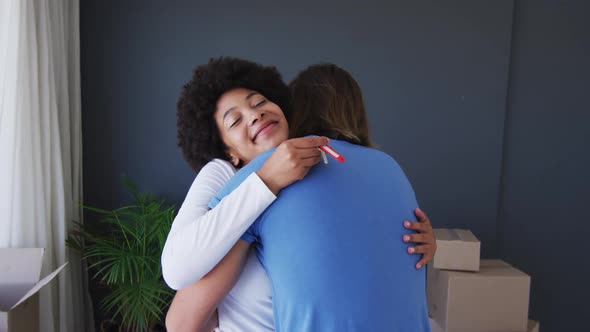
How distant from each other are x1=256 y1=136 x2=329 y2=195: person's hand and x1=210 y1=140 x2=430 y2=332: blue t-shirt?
0.02m

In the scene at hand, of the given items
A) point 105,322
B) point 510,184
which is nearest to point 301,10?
point 510,184

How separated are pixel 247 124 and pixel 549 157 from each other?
2.39 meters

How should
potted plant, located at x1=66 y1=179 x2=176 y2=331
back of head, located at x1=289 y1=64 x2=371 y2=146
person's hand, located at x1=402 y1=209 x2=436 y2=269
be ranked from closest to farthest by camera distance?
1. person's hand, located at x1=402 y1=209 x2=436 y2=269
2. back of head, located at x1=289 y1=64 x2=371 y2=146
3. potted plant, located at x1=66 y1=179 x2=176 y2=331

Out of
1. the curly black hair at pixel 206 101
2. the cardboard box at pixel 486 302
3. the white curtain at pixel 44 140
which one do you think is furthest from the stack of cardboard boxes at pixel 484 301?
the white curtain at pixel 44 140

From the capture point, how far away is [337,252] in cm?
72

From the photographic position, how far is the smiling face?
1084 mm

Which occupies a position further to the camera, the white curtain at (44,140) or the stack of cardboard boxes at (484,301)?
the stack of cardboard boxes at (484,301)

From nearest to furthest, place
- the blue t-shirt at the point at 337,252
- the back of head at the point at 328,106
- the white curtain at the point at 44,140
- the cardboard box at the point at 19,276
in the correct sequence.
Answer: the blue t-shirt at the point at 337,252 → the back of head at the point at 328,106 → the cardboard box at the point at 19,276 → the white curtain at the point at 44,140

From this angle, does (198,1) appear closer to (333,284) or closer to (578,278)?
(333,284)

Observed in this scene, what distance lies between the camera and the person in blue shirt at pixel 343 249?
0.71 m

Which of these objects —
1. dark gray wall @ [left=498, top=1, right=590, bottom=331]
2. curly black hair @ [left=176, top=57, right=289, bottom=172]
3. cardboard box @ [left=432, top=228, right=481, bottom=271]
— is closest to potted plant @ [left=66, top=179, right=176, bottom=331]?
curly black hair @ [left=176, top=57, right=289, bottom=172]

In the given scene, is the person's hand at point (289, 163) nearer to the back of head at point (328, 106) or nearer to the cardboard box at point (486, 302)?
the back of head at point (328, 106)

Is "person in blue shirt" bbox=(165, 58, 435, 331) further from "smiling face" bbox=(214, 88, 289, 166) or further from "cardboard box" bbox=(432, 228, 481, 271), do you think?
"cardboard box" bbox=(432, 228, 481, 271)

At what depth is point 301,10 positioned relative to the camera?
104 inches
